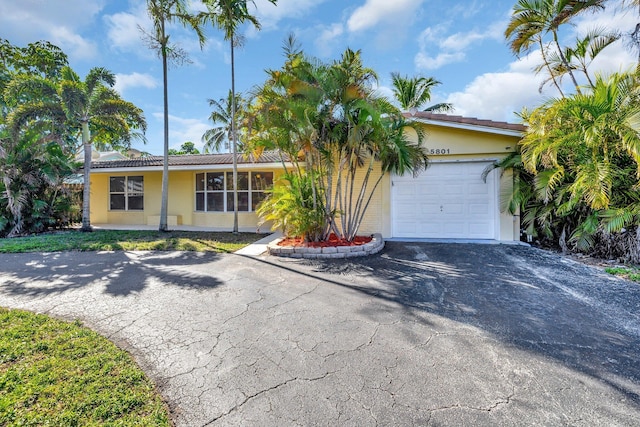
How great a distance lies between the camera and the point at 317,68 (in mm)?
6758

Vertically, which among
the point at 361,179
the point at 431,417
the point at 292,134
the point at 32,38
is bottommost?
the point at 431,417

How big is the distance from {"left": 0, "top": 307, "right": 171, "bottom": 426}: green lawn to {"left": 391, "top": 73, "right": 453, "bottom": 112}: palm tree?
2078cm

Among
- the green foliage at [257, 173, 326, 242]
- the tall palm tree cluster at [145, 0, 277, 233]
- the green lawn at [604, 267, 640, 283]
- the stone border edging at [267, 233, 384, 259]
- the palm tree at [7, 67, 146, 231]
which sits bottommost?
the green lawn at [604, 267, 640, 283]

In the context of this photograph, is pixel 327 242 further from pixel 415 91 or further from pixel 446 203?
pixel 415 91

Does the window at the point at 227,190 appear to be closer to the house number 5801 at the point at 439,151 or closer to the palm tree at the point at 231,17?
the palm tree at the point at 231,17

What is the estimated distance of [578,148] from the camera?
253 inches

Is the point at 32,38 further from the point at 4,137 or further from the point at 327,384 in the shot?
the point at 327,384

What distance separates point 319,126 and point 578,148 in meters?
5.89

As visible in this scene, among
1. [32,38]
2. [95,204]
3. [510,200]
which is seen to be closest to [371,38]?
[510,200]

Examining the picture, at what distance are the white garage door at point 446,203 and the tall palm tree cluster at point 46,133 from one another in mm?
10314

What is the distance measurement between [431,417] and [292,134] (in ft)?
21.5

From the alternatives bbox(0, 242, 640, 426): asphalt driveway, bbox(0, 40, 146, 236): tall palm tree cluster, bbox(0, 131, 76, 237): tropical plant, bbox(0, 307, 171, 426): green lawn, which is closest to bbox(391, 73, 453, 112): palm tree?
bbox(0, 40, 146, 236): tall palm tree cluster

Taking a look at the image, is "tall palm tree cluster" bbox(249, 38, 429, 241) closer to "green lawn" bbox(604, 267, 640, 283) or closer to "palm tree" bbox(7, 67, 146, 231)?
"green lawn" bbox(604, 267, 640, 283)

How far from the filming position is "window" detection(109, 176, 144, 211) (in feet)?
44.9
